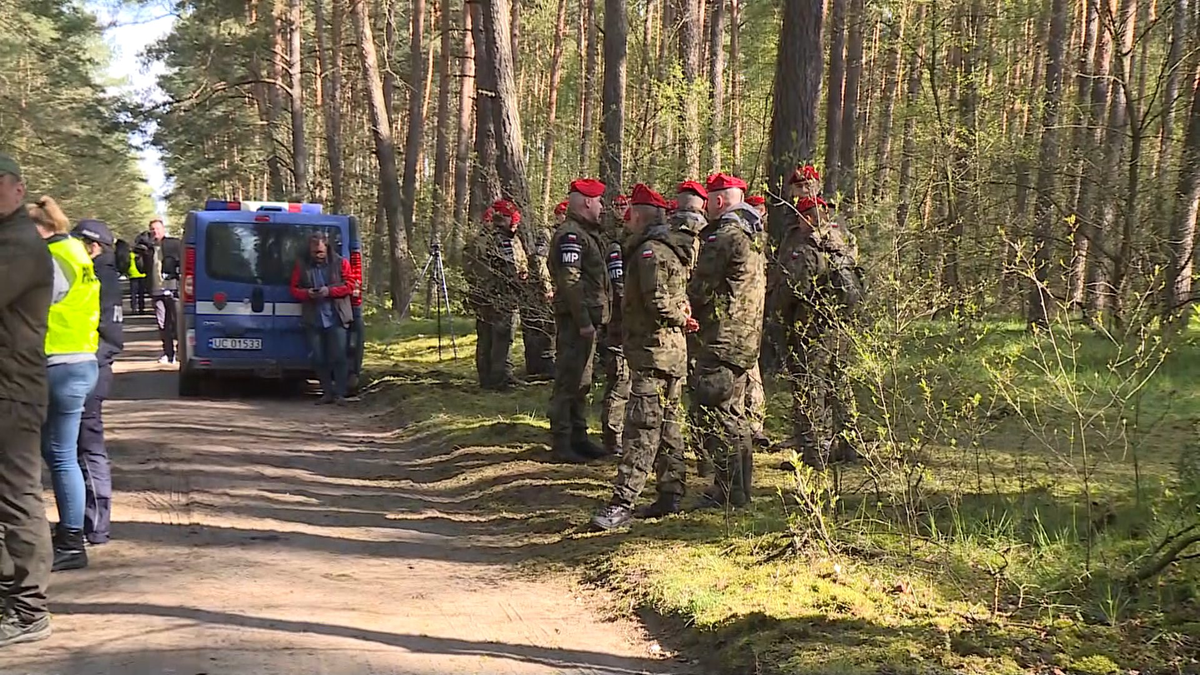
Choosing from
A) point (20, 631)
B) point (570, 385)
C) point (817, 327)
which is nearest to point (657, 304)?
point (817, 327)

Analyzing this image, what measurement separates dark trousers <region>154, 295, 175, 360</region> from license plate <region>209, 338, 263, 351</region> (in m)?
4.37

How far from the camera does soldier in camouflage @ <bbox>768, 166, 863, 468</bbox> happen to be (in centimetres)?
630

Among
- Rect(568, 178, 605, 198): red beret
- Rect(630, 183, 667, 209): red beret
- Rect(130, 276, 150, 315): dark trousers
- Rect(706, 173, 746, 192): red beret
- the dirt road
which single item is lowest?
the dirt road

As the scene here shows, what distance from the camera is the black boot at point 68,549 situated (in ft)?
19.7

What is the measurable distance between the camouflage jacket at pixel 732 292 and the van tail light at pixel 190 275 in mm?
7581

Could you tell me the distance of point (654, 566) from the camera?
6070 mm

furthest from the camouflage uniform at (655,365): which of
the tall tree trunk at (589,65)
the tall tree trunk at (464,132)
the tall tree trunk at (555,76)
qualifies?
the tall tree trunk at (555,76)

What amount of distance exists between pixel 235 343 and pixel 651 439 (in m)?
7.46

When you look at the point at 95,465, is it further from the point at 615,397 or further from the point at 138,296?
the point at 138,296

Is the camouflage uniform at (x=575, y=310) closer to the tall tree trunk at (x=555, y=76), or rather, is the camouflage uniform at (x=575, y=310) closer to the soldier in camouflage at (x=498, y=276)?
the soldier in camouflage at (x=498, y=276)

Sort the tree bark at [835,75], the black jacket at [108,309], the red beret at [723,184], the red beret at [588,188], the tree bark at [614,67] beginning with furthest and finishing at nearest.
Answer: the tree bark at [835,75] < the tree bark at [614,67] < the red beret at [588,188] < the red beret at [723,184] < the black jacket at [108,309]

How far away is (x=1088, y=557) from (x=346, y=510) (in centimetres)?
530

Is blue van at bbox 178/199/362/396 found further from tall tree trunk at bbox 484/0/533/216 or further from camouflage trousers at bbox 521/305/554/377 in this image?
tall tree trunk at bbox 484/0/533/216

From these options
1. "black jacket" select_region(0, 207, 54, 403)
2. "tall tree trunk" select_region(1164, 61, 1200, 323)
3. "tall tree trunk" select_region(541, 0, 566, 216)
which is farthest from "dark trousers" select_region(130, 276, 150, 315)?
"tall tree trunk" select_region(1164, 61, 1200, 323)
